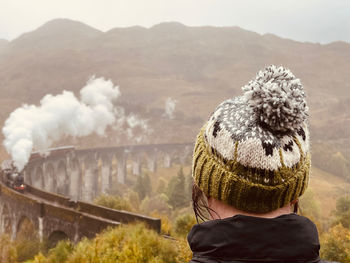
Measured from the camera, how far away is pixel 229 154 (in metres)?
1.60

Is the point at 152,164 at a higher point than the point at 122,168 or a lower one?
lower

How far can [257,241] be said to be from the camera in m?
1.42

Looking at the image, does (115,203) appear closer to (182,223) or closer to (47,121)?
(182,223)

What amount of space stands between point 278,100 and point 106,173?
5935 cm

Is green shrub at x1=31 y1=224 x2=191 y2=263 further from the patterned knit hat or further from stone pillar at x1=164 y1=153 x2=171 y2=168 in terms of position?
stone pillar at x1=164 y1=153 x2=171 y2=168

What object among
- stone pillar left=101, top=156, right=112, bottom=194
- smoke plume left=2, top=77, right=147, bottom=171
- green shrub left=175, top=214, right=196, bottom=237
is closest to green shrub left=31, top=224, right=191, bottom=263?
green shrub left=175, top=214, right=196, bottom=237

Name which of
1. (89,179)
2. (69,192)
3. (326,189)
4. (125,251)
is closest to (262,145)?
(125,251)

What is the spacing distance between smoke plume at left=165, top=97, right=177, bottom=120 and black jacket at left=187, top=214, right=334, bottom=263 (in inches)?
5134

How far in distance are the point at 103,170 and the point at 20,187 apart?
30775 millimetres

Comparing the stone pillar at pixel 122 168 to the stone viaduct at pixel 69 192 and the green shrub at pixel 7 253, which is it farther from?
the green shrub at pixel 7 253

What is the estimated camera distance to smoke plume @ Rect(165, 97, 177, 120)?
137 meters

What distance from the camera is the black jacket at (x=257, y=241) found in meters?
1.41

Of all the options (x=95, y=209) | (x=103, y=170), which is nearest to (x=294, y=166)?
(x=95, y=209)

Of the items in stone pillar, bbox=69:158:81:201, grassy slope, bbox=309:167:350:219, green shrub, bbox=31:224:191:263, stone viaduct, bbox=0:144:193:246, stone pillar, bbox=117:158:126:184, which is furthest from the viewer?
stone pillar, bbox=117:158:126:184
